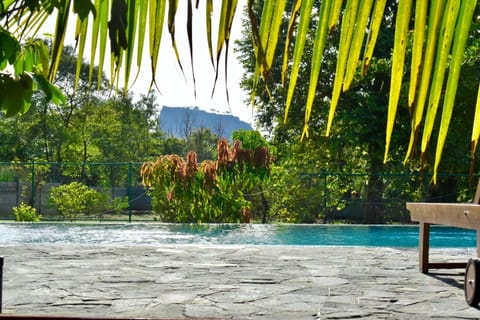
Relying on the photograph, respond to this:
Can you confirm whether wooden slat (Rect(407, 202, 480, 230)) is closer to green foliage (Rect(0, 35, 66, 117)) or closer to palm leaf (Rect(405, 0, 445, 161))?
green foliage (Rect(0, 35, 66, 117))

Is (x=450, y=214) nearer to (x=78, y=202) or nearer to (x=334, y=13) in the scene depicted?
(x=334, y=13)

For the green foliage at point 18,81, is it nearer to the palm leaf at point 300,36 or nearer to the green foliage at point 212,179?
the palm leaf at point 300,36

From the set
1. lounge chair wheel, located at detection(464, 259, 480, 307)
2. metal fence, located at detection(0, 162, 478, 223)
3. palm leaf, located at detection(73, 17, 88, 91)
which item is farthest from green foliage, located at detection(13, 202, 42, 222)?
palm leaf, located at detection(73, 17, 88, 91)

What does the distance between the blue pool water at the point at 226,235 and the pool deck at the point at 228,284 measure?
318 centimetres

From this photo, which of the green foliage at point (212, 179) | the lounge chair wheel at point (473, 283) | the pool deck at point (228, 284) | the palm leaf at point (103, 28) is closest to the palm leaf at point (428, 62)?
the palm leaf at point (103, 28)

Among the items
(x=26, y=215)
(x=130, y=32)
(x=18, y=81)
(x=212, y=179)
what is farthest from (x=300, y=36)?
(x=26, y=215)

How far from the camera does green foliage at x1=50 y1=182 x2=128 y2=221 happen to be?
14.7 metres

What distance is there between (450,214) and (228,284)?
159cm

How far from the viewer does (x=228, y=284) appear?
4465 millimetres

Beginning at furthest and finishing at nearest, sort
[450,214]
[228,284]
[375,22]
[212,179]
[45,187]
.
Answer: [45,187], [212,179], [228,284], [450,214], [375,22]

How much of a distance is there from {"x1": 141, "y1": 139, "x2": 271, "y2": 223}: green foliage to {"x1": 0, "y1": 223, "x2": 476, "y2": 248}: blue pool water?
416 millimetres

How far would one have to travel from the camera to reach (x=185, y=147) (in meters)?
28.9

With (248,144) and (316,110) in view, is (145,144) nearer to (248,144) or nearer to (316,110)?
(316,110)

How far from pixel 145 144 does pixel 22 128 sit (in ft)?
16.3
